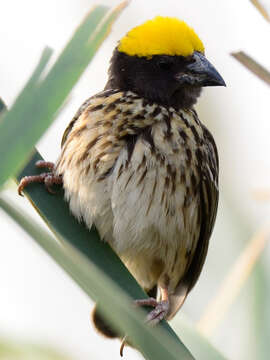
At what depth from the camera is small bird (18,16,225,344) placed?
2.08m

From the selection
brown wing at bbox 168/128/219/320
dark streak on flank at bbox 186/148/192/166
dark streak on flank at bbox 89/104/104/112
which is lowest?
brown wing at bbox 168/128/219/320

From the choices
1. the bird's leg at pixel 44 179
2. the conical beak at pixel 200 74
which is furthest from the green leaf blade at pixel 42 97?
the conical beak at pixel 200 74

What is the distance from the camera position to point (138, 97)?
2.38 metres

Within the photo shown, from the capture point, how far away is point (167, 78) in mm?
2426

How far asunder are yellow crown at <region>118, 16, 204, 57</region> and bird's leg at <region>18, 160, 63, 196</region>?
638 millimetres

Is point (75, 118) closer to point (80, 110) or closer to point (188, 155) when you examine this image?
point (80, 110)

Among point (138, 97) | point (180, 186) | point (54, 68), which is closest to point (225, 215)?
point (180, 186)

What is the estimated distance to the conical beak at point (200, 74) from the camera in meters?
2.30

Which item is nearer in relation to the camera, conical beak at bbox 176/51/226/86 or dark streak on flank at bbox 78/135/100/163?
dark streak on flank at bbox 78/135/100/163

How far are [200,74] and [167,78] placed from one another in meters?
0.14

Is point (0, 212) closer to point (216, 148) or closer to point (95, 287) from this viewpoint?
point (95, 287)

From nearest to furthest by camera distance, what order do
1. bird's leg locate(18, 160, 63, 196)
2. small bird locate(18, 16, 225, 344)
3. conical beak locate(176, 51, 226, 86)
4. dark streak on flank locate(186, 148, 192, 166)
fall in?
bird's leg locate(18, 160, 63, 196) → small bird locate(18, 16, 225, 344) → dark streak on flank locate(186, 148, 192, 166) → conical beak locate(176, 51, 226, 86)

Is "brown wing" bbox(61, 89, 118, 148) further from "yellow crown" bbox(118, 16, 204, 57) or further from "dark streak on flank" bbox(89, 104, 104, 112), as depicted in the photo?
"yellow crown" bbox(118, 16, 204, 57)

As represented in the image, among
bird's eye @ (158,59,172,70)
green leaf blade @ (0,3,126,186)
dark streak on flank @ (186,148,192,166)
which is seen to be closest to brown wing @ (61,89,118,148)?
bird's eye @ (158,59,172,70)
